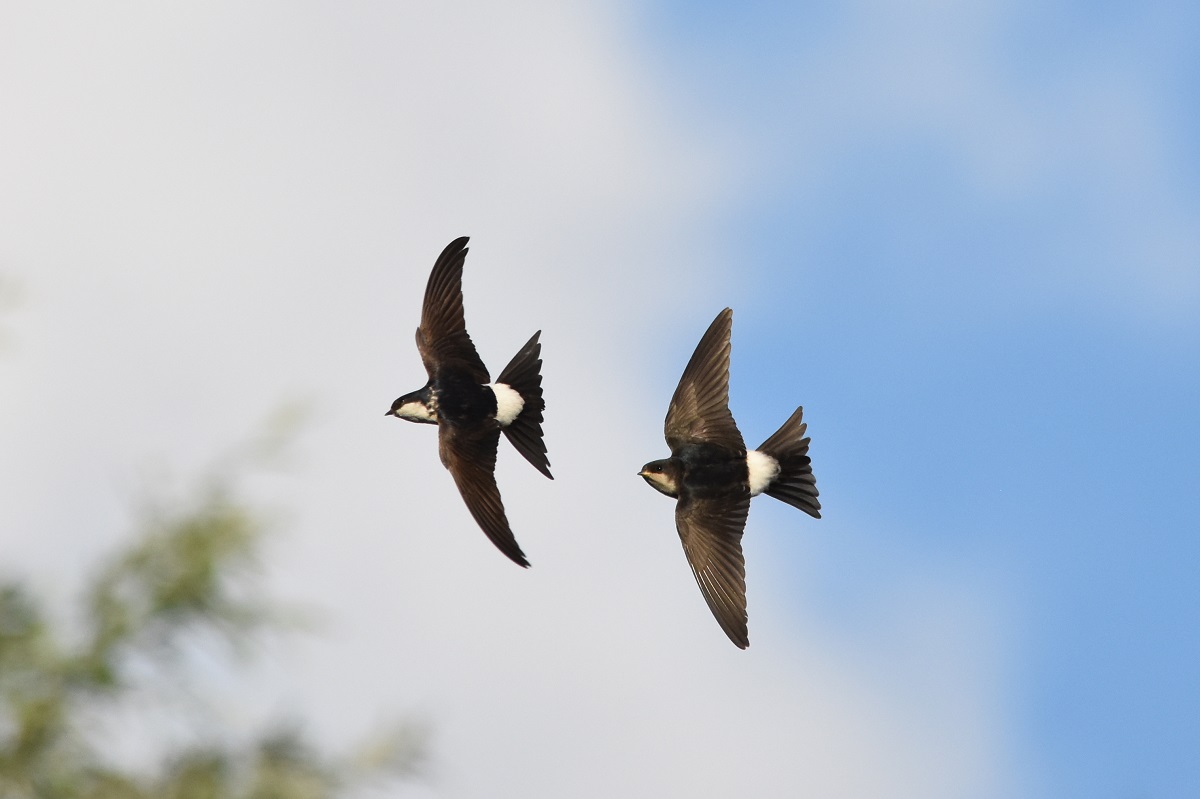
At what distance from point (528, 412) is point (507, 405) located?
0.18 meters

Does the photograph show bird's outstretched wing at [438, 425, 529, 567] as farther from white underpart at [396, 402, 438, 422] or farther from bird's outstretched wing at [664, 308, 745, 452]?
bird's outstretched wing at [664, 308, 745, 452]

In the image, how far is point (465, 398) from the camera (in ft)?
41.0

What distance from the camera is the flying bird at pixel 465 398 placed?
12.3 metres

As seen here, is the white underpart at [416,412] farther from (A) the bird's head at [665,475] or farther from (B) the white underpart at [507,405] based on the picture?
(A) the bird's head at [665,475]

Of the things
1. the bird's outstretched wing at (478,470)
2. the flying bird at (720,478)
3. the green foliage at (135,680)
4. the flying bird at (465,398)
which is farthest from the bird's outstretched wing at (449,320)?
the green foliage at (135,680)

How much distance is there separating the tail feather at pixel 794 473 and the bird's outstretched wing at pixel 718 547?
1.00 feet

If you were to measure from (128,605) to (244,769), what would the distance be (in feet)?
2.19

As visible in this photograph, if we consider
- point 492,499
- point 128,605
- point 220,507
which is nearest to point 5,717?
point 128,605

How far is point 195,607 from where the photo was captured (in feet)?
17.1

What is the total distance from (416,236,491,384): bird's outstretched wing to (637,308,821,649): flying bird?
1650 mm

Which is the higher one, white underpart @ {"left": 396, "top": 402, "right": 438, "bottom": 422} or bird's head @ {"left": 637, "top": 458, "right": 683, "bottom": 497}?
white underpart @ {"left": 396, "top": 402, "right": 438, "bottom": 422}

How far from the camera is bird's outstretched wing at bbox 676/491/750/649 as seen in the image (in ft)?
38.9

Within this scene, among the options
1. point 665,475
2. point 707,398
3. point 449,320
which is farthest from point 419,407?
point 707,398

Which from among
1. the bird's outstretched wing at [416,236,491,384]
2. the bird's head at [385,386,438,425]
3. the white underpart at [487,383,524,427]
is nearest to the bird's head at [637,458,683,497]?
the white underpart at [487,383,524,427]
